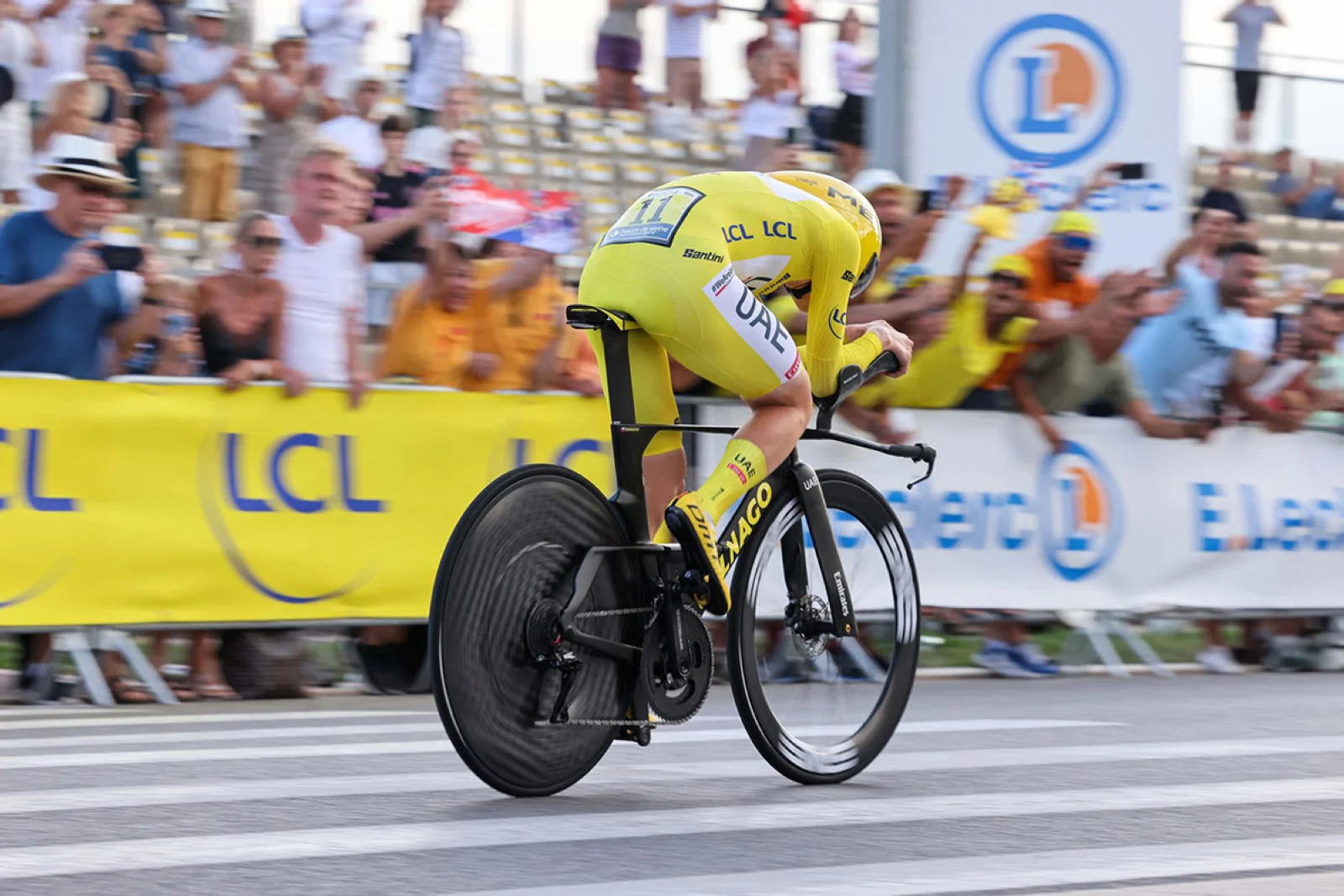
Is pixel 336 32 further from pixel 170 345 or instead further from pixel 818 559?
pixel 818 559

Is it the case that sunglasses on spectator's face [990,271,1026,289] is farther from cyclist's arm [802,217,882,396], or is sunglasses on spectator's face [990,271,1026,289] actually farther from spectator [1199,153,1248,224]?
cyclist's arm [802,217,882,396]

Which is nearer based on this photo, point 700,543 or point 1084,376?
point 700,543

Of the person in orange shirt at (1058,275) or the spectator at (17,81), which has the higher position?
the spectator at (17,81)

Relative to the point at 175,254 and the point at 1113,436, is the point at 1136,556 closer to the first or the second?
the point at 1113,436

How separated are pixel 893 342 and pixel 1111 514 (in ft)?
20.0

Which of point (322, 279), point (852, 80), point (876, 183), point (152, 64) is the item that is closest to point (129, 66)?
point (152, 64)

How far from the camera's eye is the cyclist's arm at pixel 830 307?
222 inches

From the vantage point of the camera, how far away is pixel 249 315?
9.65 m

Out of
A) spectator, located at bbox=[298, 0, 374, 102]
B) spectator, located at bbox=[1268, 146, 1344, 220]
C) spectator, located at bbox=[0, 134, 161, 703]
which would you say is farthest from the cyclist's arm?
spectator, located at bbox=[1268, 146, 1344, 220]

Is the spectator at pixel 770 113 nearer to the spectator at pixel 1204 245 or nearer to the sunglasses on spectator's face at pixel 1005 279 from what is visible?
the spectator at pixel 1204 245

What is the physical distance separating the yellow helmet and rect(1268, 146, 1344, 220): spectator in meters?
15.0

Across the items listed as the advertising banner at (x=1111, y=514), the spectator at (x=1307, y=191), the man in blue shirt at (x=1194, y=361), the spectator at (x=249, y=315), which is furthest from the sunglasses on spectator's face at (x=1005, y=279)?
the spectator at (x=1307, y=191)

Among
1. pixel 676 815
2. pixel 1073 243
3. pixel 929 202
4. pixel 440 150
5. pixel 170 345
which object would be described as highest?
pixel 440 150

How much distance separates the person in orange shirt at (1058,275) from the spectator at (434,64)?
14.3 ft
